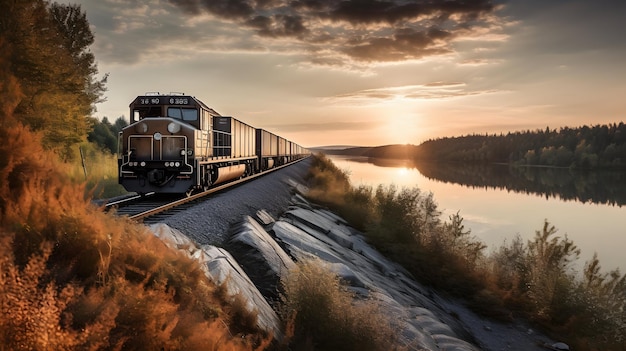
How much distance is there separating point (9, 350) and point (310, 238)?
8316 millimetres

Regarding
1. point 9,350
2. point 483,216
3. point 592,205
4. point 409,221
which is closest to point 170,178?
point 409,221

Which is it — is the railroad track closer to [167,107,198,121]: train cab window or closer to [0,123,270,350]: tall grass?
[167,107,198,121]: train cab window

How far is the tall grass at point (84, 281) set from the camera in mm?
3164

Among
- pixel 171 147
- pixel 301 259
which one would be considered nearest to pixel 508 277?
pixel 301 259

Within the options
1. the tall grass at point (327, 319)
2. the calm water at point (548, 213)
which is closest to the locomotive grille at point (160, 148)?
the tall grass at point (327, 319)

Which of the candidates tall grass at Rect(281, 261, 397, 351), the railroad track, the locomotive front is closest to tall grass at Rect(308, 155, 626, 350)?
the railroad track

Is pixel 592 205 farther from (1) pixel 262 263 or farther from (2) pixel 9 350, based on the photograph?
(2) pixel 9 350

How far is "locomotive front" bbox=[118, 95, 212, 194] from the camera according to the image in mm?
15539

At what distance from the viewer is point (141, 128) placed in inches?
637

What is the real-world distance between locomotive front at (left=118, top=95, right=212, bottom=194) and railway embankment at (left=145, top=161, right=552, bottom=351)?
2.24 meters

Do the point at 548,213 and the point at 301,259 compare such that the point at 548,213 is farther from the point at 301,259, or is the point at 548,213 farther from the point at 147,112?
the point at 301,259

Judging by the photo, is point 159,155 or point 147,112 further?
point 147,112

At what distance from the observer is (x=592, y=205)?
51.9 m

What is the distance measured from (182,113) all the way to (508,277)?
14524mm
